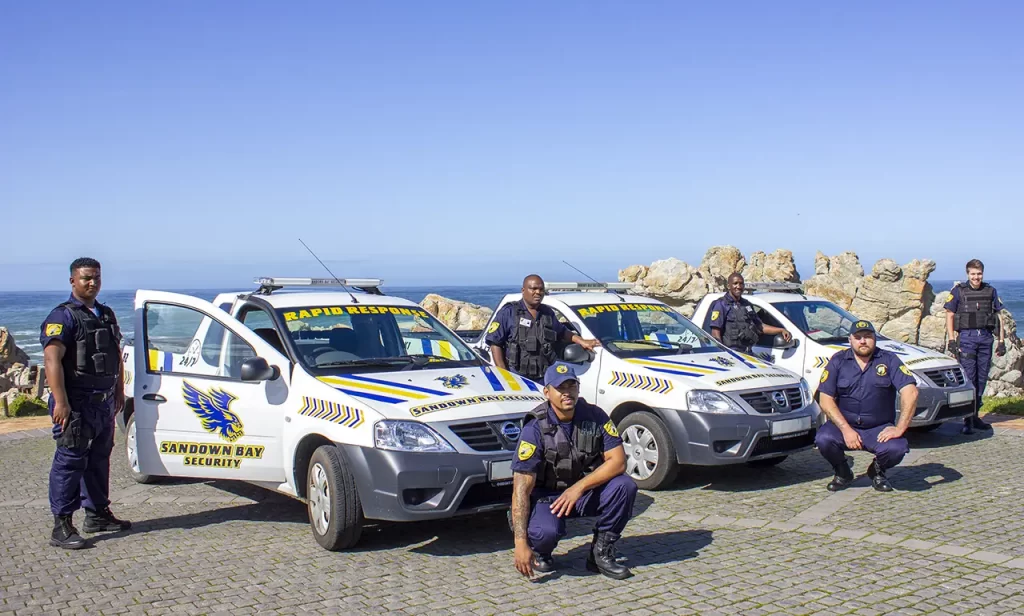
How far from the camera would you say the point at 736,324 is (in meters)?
10.8

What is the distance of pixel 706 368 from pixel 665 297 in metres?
22.1

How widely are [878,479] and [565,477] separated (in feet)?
11.7

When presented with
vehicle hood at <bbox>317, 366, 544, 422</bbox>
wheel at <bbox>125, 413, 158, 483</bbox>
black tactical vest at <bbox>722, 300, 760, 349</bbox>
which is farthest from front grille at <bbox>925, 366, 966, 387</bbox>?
wheel at <bbox>125, 413, 158, 483</bbox>

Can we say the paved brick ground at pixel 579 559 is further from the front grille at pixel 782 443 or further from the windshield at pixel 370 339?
the windshield at pixel 370 339

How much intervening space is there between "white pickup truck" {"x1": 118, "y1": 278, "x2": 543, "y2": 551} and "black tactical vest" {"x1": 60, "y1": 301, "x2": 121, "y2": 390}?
1.70 ft

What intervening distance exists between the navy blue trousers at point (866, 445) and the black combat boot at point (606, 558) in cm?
288

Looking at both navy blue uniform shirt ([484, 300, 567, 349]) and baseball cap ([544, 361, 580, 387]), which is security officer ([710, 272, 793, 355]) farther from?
baseball cap ([544, 361, 580, 387])

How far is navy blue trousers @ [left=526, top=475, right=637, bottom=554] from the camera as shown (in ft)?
17.6

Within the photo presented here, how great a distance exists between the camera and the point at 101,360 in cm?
643

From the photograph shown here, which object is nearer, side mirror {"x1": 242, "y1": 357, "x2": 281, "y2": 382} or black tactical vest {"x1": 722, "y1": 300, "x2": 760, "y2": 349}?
side mirror {"x1": 242, "y1": 357, "x2": 281, "y2": 382}

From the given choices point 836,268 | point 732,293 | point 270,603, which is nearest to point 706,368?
point 732,293

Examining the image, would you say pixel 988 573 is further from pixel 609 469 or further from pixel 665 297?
pixel 665 297

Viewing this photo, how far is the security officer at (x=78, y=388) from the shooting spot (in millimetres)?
6277

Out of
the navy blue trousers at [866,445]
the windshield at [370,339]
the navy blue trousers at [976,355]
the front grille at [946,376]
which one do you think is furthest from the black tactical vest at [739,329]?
the windshield at [370,339]
